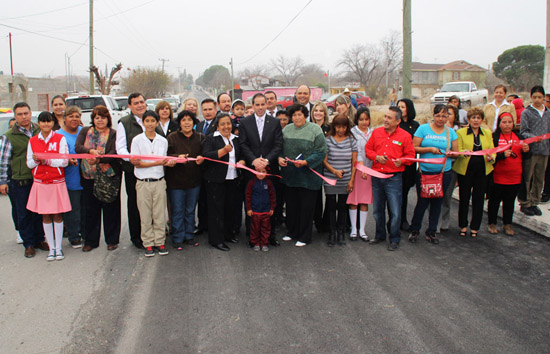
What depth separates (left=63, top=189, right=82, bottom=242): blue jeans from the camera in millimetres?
5879

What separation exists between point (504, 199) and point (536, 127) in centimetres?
147

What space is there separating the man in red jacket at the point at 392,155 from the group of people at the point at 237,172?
1 cm

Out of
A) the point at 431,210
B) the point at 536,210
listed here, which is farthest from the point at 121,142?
the point at 536,210

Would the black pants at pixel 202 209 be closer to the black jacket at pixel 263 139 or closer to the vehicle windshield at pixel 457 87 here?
the black jacket at pixel 263 139

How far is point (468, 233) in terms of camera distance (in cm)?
643

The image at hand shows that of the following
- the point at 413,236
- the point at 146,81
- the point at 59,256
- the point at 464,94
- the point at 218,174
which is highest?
the point at 146,81

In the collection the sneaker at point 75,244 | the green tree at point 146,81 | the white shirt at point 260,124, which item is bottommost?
the sneaker at point 75,244

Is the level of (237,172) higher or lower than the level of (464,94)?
lower

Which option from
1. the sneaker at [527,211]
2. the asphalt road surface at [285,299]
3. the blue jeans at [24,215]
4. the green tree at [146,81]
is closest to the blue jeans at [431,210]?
the asphalt road surface at [285,299]

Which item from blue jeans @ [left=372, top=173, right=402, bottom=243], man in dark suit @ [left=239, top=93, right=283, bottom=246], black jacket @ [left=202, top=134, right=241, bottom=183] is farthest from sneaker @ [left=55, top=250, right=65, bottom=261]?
blue jeans @ [left=372, top=173, right=402, bottom=243]

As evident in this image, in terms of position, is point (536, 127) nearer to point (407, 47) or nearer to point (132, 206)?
point (407, 47)

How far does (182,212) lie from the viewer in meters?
5.92

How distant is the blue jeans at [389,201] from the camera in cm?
589

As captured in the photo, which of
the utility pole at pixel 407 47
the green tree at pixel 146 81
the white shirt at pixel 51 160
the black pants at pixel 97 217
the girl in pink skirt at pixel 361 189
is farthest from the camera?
the green tree at pixel 146 81
